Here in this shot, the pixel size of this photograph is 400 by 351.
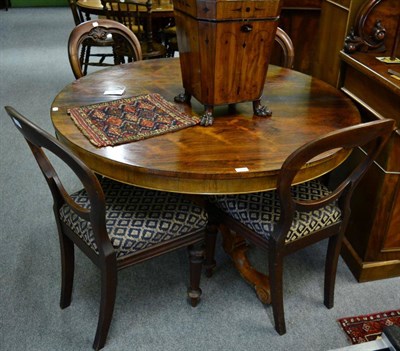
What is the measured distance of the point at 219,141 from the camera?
1381 millimetres

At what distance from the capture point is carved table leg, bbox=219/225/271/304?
1709 mm

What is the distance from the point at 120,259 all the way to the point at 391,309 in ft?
3.67

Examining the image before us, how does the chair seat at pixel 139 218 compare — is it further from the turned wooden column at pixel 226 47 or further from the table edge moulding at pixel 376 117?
the table edge moulding at pixel 376 117

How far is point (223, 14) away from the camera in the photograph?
1319mm

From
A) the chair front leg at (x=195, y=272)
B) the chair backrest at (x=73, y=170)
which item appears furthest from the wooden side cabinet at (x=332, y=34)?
the chair backrest at (x=73, y=170)

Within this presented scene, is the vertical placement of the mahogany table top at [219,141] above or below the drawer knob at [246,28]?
below

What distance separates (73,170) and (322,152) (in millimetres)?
674

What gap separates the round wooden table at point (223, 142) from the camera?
4.04 ft

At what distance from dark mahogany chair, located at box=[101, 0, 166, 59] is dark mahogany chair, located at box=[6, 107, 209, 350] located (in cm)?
203

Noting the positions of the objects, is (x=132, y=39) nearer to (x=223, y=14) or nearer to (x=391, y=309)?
(x=223, y=14)

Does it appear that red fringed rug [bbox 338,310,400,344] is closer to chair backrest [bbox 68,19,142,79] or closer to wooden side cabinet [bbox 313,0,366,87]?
wooden side cabinet [bbox 313,0,366,87]

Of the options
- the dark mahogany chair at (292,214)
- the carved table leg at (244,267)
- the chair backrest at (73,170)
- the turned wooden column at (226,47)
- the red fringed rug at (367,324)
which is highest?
the turned wooden column at (226,47)

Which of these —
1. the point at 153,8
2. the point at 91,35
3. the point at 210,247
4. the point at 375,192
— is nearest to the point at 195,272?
the point at 210,247

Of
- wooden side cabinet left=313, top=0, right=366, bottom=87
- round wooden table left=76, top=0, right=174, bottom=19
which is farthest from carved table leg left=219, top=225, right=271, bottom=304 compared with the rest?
round wooden table left=76, top=0, right=174, bottom=19
